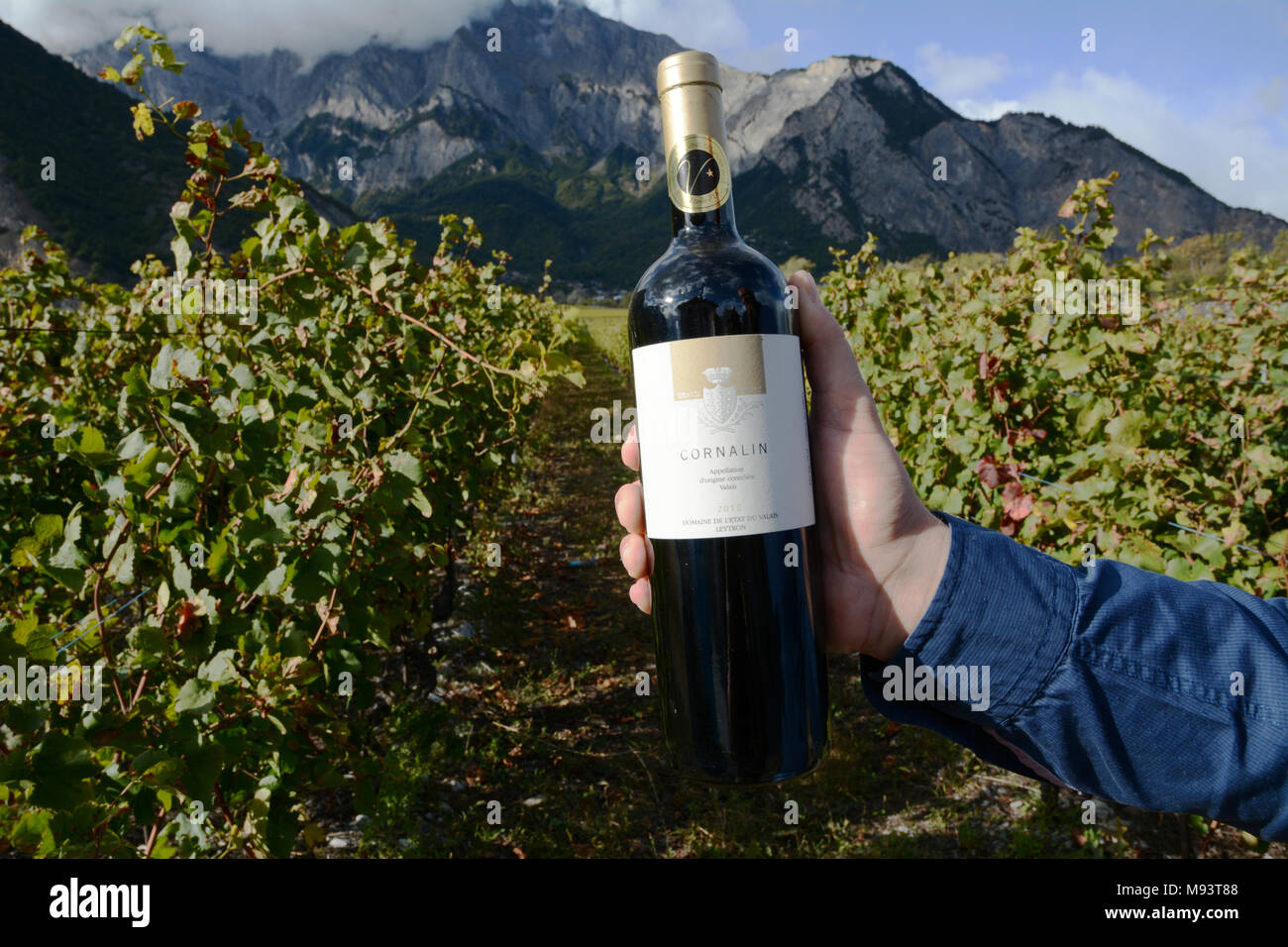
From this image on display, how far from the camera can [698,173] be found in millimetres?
1404

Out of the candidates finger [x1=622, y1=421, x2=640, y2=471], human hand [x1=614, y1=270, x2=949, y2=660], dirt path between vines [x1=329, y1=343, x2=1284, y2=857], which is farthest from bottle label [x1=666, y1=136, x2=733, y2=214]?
dirt path between vines [x1=329, y1=343, x2=1284, y2=857]

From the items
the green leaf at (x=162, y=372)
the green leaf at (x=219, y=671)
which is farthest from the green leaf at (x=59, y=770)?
the green leaf at (x=162, y=372)

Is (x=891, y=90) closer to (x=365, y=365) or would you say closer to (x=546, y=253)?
(x=546, y=253)

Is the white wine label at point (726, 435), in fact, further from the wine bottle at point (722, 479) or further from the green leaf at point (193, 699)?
the green leaf at point (193, 699)

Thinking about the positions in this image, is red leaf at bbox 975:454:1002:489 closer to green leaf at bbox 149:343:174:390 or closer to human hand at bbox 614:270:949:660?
human hand at bbox 614:270:949:660

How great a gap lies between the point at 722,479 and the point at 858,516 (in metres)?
0.48

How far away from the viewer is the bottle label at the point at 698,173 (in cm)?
136

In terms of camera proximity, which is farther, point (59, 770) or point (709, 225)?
point (709, 225)

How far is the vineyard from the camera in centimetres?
159

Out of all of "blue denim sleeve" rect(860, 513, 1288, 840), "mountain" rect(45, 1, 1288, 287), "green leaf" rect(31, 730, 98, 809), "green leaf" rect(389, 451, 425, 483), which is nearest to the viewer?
"green leaf" rect(31, 730, 98, 809)

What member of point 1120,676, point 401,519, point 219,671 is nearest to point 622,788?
point 401,519

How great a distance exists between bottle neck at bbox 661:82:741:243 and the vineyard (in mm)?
614

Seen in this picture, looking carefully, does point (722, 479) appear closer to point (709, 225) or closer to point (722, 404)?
point (722, 404)

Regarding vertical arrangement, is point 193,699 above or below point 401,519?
below
